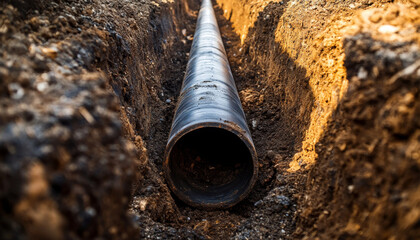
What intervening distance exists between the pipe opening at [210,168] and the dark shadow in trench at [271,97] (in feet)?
0.78

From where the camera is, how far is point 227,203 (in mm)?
3438

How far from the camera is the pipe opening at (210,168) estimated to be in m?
3.52

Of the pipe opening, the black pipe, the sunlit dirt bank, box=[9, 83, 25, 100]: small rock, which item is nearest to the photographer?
box=[9, 83, 25, 100]: small rock

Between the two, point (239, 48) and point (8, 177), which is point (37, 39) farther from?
point (239, 48)

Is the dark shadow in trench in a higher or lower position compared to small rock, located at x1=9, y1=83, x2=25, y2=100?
lower

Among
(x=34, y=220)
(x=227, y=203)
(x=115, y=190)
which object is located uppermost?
(x=34, y=220)

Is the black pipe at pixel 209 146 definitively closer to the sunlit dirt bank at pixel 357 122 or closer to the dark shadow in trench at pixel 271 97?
the dark shadow in trench at pixel 271 97

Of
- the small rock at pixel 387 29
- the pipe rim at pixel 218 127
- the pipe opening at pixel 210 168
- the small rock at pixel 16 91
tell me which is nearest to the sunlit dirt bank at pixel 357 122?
the small rock at pixel 387 29

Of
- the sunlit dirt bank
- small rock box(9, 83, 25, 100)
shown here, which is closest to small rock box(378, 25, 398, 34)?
the sunlit dirt bank

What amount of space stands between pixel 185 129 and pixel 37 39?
1.70m

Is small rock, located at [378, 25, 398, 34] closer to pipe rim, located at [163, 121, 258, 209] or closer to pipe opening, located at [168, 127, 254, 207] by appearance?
pipe rim, located at [163, 121, 258, 209]

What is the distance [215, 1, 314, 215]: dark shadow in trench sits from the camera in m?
3.73

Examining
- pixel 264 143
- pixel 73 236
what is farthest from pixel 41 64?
pixel 264 143

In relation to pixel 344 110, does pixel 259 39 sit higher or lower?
lower
